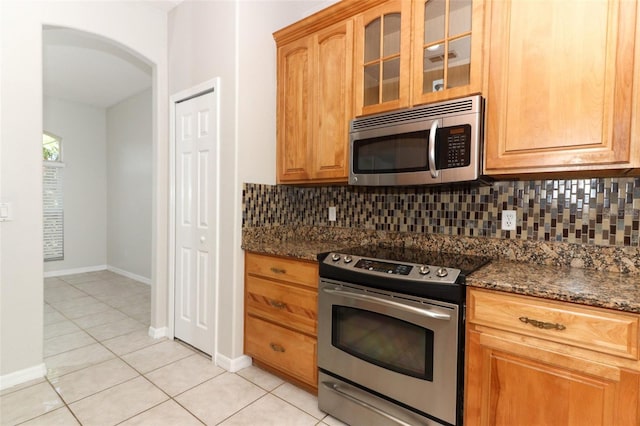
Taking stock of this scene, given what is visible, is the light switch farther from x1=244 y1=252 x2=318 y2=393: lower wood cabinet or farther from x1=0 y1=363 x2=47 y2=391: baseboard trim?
x1=244 y1=252 x2=318 y2=393: lower wood cabinet

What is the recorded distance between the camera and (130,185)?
5.26m

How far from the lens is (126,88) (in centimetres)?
482

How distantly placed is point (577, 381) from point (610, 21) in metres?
1.48

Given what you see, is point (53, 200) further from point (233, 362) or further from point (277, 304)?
point (277, 304)

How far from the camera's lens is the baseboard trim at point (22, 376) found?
2.12 metres

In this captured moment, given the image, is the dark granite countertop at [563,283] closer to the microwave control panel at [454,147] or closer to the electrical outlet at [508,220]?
the electrical outlet at [508,220]

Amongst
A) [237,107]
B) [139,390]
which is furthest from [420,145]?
[139,390]

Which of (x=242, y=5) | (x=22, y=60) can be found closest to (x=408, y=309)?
(x=242, y=5)

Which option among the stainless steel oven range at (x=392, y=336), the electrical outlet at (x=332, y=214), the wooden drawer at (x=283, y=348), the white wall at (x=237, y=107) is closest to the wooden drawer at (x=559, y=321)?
the stainless steel oven range at (x=392, y=336)

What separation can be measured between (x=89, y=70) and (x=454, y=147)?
467 cm

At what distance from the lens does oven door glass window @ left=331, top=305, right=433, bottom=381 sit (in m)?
1.56

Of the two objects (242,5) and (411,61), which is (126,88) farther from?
(411,61)

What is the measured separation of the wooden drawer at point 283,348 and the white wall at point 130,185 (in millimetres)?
3241

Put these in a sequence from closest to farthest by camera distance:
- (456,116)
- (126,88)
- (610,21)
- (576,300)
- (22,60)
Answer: (576,300) < (610,21) < (456,116) < (22,60) < (126,88)
